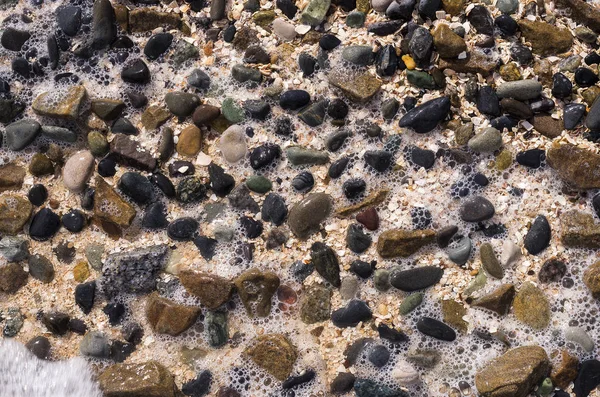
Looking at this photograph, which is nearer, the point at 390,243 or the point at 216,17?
the point at 390,243

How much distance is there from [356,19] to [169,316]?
5.09 ft

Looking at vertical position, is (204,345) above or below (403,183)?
below

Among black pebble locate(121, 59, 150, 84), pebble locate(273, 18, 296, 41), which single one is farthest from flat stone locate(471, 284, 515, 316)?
black pebble locate(121, 59, 150, 84)

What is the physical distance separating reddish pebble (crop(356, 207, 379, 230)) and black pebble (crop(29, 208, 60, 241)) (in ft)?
4.43

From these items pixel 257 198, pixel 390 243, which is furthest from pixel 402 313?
pixel 257 198

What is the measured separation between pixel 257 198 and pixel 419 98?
0.84 meters

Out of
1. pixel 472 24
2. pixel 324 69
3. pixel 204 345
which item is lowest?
pixel 204 345

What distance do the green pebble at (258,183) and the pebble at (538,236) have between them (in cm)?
113

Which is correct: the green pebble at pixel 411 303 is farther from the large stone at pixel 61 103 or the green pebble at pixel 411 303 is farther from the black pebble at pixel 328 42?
the large stone at pixel 61 103

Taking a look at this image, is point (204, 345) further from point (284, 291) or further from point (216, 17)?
point (216, 17)

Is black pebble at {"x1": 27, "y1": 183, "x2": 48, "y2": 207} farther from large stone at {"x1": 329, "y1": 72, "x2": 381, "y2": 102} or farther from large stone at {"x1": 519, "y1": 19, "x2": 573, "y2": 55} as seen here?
large stone at {"x1": 519, "y1": 19, "x2": 573, "y2": 55}

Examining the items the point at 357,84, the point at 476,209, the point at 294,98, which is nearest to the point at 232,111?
the point at 294,98

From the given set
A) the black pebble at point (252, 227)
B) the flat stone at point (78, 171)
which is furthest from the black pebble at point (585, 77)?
the flat stone at point (78, 171)

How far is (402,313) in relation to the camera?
2.71 m
